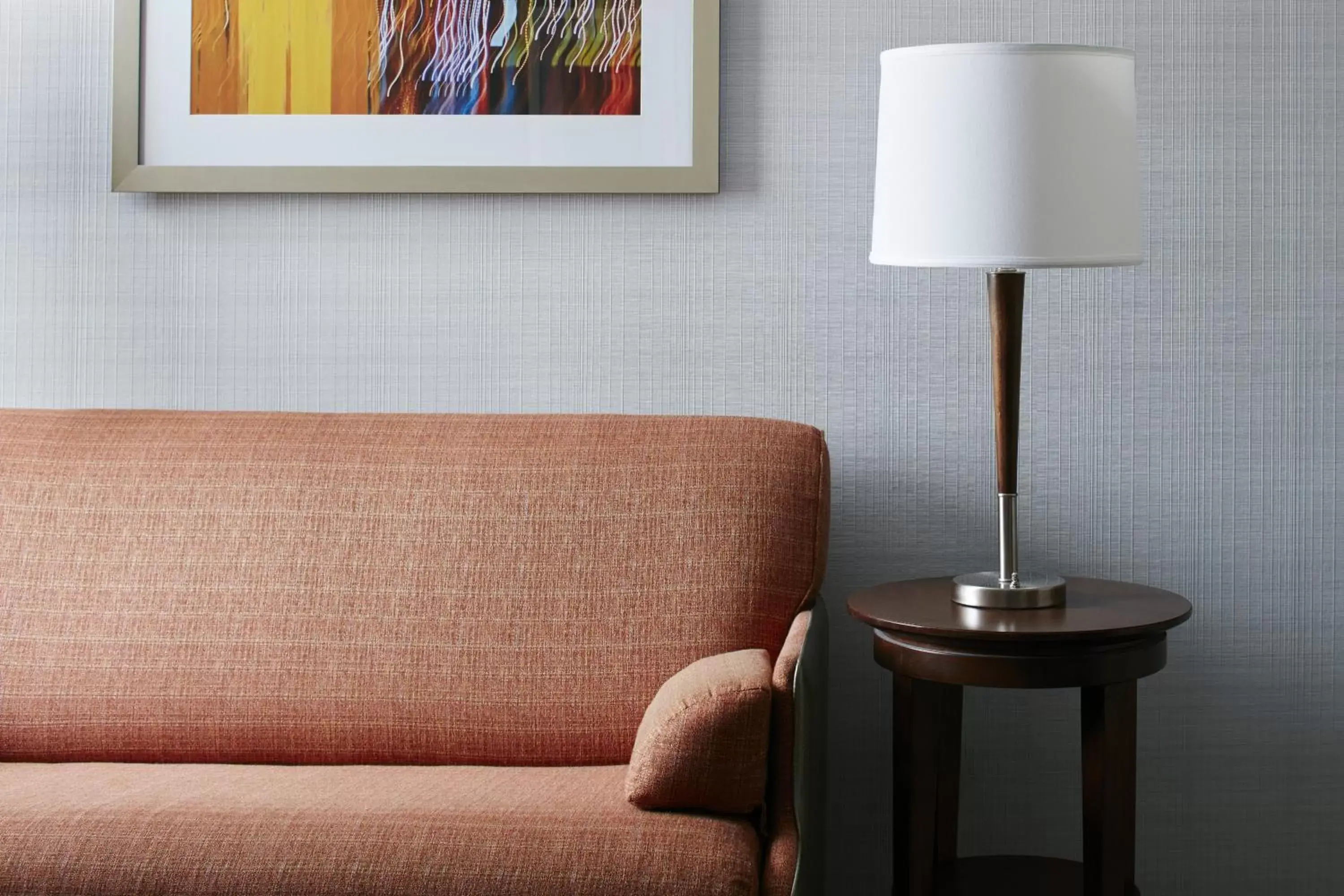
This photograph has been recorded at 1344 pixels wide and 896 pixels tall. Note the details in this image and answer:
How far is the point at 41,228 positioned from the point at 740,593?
1.39 m

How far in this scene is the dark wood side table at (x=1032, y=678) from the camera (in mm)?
1576

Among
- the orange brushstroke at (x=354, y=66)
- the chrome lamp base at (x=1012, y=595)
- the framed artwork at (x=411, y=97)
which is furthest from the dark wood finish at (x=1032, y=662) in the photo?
the orange brushstroke at (x=354, y=66)

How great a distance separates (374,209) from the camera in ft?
7.09

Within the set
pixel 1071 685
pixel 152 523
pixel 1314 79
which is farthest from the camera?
pixel 1314 79

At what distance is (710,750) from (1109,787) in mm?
551

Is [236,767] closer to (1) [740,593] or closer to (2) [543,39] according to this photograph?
(1) [740,593]

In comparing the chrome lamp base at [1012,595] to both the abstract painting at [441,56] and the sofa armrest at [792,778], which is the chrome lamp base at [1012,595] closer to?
the sofa armrest at [792,778]

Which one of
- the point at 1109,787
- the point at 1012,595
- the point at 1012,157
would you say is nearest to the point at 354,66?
the point at 1012,157

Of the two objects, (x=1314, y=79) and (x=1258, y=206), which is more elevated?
(x=1314, y=79)

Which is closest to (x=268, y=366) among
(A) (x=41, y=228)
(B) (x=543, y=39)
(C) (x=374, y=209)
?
(C) (x=374, y=209)

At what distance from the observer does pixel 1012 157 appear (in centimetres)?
159

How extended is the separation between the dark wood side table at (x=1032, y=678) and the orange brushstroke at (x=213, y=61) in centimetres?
135

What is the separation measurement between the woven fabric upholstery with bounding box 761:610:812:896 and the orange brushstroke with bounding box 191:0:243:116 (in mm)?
1389

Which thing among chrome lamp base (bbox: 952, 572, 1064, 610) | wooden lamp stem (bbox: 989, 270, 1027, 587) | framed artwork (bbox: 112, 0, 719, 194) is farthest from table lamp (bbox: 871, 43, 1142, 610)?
framed artwork (bbox: 112, 0, 719, 194)
